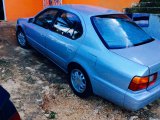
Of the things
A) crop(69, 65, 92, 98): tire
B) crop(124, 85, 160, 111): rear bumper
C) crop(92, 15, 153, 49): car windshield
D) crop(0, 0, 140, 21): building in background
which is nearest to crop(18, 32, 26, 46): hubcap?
crop(69, 65, 92, 98): tire

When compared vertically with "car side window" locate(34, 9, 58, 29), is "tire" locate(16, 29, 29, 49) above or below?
below

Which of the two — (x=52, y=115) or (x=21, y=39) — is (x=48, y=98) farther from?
(x=21, y=39)

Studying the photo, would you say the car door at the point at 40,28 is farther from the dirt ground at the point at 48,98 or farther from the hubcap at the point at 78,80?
the hubcap at the point at 78,80

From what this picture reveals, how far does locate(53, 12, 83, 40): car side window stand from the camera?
4.57m

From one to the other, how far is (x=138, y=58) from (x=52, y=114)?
160cm

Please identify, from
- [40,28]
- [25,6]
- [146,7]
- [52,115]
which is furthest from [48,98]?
[146,7]

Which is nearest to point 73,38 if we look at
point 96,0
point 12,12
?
point 96,0

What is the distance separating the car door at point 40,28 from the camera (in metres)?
5.34

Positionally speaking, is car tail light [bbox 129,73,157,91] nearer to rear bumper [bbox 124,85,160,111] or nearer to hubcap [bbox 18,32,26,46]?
rear bumper [bbox 124,85,160,111]

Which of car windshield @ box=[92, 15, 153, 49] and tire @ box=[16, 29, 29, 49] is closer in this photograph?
car windshield @ box=[92, 15, 153, 49]

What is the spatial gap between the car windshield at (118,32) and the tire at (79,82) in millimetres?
687

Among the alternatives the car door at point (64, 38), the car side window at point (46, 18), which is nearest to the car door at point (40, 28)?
the car side window at point (46, 18)

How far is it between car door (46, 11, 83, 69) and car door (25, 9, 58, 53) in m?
0.21

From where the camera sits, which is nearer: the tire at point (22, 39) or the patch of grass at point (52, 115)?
the patch of grass at point (52, 115)
